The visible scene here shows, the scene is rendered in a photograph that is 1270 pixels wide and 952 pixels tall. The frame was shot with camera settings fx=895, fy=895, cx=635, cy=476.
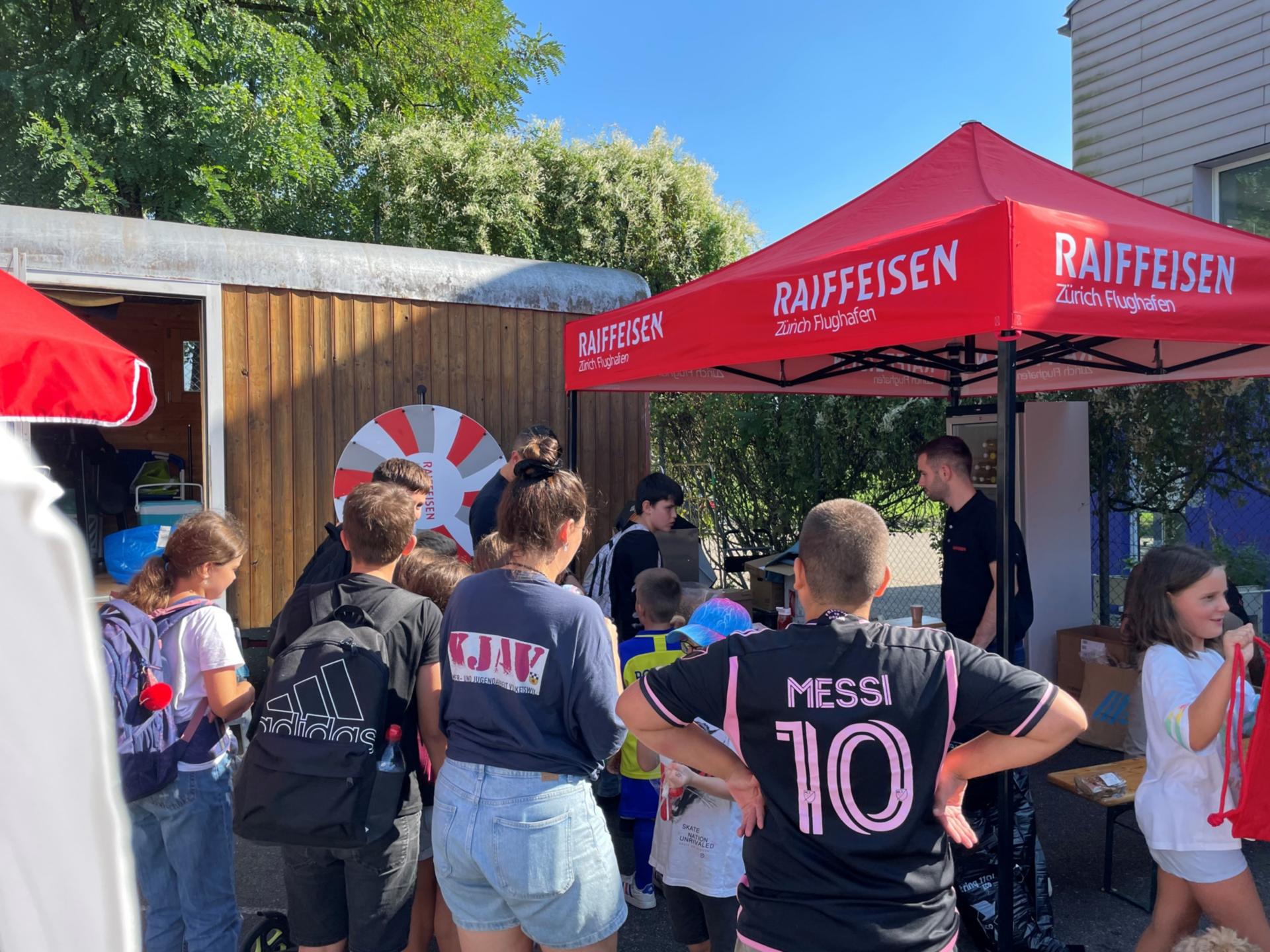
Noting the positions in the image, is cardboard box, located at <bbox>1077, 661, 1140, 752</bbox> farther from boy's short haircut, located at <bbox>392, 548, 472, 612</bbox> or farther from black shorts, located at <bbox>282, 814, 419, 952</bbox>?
black shorts, located at <bbox>282, 814, 419, 952</bbox>

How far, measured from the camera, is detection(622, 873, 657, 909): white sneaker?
3734 millimetres

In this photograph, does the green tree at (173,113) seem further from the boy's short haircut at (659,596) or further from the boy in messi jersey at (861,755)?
the boy in messi jersey at (861,755)

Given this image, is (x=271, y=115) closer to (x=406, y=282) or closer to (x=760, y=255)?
(x=406, y=282)

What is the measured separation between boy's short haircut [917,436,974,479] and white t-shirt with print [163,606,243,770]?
9.87ft

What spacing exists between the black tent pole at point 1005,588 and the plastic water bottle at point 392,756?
1875 mm

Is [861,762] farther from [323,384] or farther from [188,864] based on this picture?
[323,384]

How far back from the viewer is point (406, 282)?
6164mm

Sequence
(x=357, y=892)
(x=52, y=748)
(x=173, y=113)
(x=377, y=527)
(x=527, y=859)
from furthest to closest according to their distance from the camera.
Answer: (x=173, y=113) < (x=377, y=527) < (x=357, y=892) < (x=527, y=859) < (x=52, y=748)

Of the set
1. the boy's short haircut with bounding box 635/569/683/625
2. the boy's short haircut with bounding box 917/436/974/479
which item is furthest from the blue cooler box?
the boy's short haircut with bounding box 917/436/974/479

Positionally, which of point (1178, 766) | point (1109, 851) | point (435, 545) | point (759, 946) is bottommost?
point (1109, 851)

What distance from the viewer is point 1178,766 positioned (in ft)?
8.47

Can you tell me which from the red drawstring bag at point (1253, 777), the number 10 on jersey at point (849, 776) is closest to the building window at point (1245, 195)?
the red drawstring bag at point (1253, 777)

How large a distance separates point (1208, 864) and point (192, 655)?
9.89 feet

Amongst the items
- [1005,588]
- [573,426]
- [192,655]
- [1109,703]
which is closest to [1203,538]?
[1109,703]
